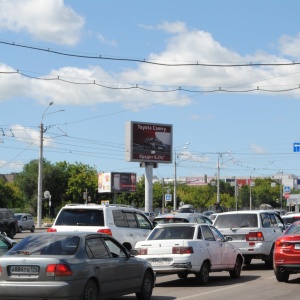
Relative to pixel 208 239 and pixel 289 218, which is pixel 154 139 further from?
pixel 208 239

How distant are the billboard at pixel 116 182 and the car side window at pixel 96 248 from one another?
90.6m

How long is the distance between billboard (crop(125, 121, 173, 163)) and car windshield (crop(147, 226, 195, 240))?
47.1 meters

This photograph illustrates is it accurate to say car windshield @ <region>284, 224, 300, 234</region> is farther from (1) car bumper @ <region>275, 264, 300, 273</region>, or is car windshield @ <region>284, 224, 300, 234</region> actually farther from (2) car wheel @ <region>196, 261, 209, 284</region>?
(2) car wheel @ <region>196, 261, 209, 284</region>

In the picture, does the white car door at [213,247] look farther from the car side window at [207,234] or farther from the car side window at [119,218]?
the car side window at [119,218]

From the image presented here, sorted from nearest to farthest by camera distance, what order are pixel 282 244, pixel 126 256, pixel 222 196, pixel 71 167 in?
1. pixel 126 256
2. pixel 282 244
3. pixel 71 167
4. pixel 222 196

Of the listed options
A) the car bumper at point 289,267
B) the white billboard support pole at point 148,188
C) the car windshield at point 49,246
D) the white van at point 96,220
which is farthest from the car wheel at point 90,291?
the white billboard support pole at point 148,188

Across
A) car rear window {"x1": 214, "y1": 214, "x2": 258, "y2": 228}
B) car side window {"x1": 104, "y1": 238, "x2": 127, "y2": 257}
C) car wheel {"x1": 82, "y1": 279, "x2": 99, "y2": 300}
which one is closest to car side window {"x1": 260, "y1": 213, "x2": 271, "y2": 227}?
car rear window {"x1": 214, "y1": 214, "x2": 258, "y2": 228}

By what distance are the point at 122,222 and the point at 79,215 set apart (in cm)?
147

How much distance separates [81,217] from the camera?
2075 cm

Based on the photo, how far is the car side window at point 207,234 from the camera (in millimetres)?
18955

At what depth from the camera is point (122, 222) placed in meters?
21.7

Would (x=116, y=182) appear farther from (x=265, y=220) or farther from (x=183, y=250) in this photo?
(x=183, y=250)

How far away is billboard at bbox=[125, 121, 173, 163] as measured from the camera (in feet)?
219

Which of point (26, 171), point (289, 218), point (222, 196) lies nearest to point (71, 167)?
point (26, 171)
